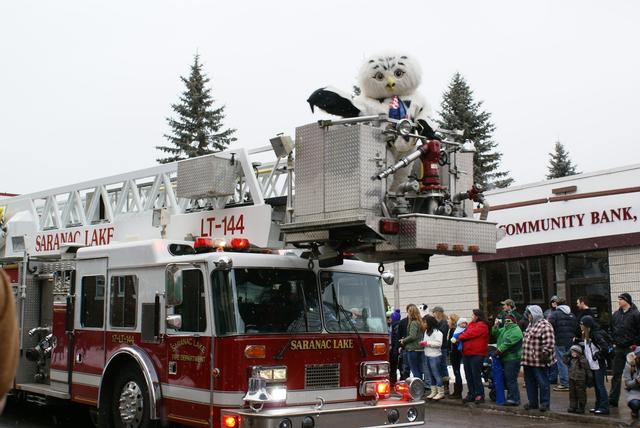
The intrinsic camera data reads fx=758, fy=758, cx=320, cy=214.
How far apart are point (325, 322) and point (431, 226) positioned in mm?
1538

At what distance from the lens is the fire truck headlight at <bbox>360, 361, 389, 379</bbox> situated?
7711mm

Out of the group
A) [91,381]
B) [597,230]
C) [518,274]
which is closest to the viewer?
[91,381]

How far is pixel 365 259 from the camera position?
7.95m

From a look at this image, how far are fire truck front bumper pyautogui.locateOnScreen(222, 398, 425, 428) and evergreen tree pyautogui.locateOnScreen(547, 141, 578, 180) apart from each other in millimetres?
43628

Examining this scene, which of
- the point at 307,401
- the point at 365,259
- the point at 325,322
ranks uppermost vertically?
the point at 365,259

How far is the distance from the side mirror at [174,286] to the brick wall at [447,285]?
12364 mm

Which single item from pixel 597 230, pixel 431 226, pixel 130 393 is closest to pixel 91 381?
pixel 130 393

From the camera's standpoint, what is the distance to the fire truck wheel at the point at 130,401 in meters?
7.62

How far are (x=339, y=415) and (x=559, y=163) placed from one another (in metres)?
45.0

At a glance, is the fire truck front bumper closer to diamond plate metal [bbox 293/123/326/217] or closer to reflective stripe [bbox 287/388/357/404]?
reflective stripe [bbox 287/388/357/404]

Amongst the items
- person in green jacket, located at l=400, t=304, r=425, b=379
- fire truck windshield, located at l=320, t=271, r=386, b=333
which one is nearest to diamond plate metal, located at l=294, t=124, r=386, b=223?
fire truck windshield, located at l=320, t=271, r=386, b=333

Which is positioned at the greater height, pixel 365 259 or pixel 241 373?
pixel 365 259

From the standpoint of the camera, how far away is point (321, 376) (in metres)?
7.38

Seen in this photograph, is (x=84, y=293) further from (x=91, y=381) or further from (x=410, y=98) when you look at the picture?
(x=410, y=98)
